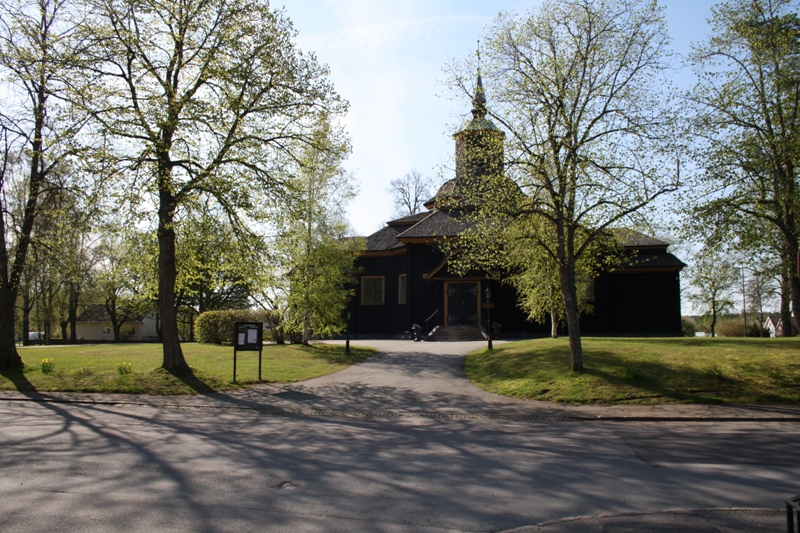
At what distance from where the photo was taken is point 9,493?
19.8ft

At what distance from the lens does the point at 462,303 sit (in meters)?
31.4

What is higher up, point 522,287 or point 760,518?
point 522,287

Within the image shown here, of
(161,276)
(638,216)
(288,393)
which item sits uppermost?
(638,216)

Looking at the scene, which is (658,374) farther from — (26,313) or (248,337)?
(26,313)

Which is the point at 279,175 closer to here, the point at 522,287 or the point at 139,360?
the point at 139,360

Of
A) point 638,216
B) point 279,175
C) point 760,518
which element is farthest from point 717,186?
point 760,518

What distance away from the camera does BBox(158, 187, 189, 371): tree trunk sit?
54.9ft

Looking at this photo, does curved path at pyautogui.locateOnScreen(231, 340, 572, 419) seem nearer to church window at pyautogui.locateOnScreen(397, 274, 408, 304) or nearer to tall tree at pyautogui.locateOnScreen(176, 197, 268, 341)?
tall tree at pyautogui.locateOnScreen(176, 197, 268, 341)

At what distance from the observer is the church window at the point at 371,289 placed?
35.4m

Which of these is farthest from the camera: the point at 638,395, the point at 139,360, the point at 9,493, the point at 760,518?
the point at 139,360

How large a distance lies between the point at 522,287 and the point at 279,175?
13563 millimetres

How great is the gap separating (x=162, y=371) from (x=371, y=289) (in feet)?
64.5

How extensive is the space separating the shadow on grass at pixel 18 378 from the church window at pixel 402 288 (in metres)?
20.2

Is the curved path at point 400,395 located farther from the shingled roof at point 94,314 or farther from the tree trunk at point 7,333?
the shingled roof at point 94,314
